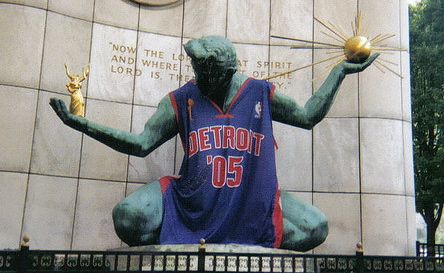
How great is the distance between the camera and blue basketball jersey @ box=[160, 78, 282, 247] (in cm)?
667

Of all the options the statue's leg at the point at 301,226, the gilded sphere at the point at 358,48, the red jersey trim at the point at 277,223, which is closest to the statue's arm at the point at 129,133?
the red jersey trim at the point at 277,223

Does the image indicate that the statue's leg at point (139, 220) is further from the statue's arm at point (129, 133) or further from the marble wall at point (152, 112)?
the marble wall at point (152, 112)

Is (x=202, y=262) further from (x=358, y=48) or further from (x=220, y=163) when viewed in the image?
(x=358, y=48)

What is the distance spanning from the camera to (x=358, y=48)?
270 inches

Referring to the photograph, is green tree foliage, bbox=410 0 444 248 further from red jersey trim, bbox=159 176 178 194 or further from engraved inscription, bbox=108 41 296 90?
red jersey trim, bbox=159 176 178 194

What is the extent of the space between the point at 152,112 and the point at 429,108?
1255cm

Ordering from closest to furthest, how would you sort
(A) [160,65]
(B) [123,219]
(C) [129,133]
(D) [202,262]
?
(D) [202,262] → (B) [123,219] → (C) [129,133] → (A) [160,65]

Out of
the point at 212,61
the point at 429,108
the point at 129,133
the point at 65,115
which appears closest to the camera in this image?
the point at 65,115

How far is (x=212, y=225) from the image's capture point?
6645 millimetres

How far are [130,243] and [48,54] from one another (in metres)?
3.62

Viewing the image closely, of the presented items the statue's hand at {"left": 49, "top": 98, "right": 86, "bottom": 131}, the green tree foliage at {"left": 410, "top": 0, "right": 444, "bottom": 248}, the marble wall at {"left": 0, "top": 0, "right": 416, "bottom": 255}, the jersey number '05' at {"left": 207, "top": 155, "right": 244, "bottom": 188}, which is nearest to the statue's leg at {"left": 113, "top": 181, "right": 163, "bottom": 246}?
the jersey number '05' at {"left": 207, "top": 155, "right": 244, "bottom": 188}

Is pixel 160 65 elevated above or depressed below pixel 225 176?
above

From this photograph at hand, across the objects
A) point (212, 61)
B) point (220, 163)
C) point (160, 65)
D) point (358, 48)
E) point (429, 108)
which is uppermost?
point (429, 108)

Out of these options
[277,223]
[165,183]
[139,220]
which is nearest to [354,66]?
[277,223]
